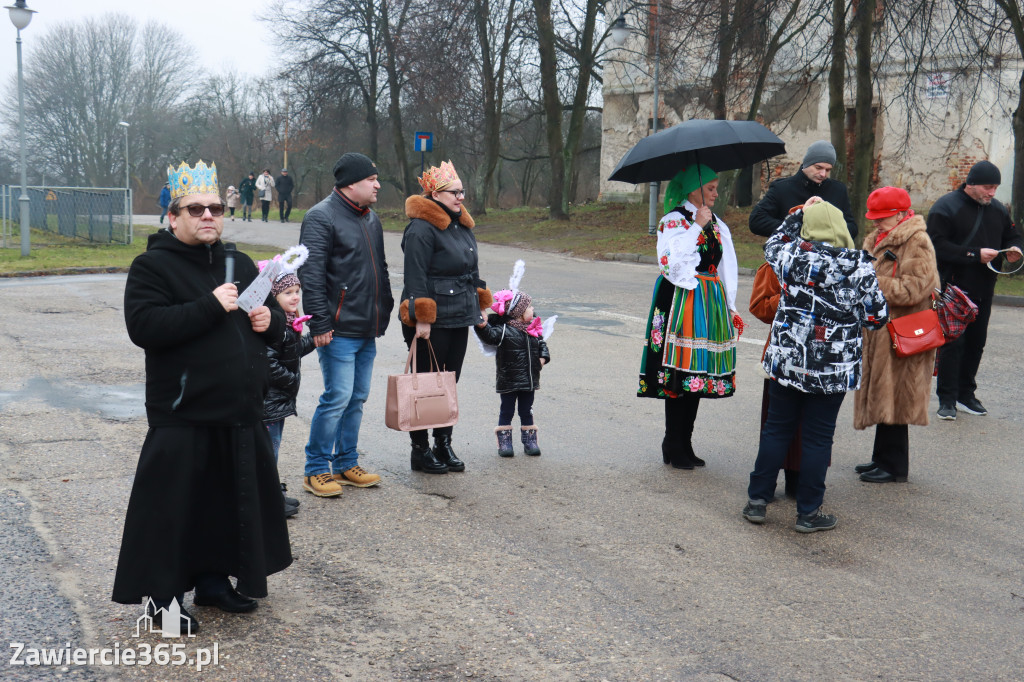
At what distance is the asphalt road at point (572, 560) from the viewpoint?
147 inches

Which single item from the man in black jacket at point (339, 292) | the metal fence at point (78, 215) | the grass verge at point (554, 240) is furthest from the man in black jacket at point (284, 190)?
the man in black jacket at point (339, 292)

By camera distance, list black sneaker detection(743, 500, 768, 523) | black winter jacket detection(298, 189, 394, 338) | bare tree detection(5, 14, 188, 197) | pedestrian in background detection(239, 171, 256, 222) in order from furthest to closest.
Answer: bare tree detection(5, 14, 188, 197), pedestrian in background detection(239, 171, 256, 222), black winter jacket detection(298, 189, 394, 338), black sneaker detection(743, 500, 768, 523)

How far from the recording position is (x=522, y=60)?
31750mm

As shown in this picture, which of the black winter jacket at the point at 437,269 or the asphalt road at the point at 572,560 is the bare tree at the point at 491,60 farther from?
the black winter jacket at the point at 437,269

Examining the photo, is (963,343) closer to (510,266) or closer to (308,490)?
(308,490)

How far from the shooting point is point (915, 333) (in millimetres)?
6090

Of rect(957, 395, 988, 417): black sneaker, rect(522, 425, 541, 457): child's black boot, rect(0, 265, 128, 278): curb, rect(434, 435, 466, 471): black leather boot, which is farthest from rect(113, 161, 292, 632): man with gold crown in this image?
rect(0, 265, 128, 278): curb

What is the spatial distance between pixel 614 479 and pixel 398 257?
16.7 metres

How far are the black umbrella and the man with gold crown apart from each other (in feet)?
9.16

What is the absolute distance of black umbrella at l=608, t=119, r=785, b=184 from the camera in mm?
5941

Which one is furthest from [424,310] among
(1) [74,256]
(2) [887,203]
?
(1) [74,256]

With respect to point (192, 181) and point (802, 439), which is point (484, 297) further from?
point (192, 181)

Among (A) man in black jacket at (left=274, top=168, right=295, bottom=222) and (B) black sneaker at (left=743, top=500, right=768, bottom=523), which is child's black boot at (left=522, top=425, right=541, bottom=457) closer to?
(B) black sneaker at (left=743, top=500, right=768, bottom=523)

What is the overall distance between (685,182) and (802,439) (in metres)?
1.84
